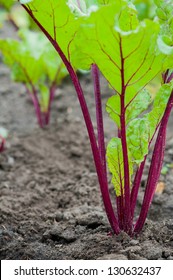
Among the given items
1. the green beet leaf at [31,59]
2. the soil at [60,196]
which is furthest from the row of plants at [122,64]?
the green beet leaf at [31,59]

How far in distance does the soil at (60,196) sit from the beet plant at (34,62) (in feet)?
0.56

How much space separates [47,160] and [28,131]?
0.58m

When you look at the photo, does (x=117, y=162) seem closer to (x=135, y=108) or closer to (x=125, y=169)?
(x=125, y=169)

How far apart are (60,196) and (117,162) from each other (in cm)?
75

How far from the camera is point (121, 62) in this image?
1.63m

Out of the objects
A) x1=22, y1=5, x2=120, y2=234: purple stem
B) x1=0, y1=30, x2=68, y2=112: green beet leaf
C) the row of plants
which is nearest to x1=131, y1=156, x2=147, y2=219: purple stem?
the row of plants

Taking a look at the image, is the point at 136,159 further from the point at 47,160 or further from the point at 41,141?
the point at 41,141

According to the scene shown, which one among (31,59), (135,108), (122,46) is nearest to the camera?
(122,46)

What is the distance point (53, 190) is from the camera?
2633 mm

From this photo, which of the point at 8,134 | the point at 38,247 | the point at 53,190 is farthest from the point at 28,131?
the point at 38,247

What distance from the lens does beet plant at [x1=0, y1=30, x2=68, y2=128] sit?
3.31 m

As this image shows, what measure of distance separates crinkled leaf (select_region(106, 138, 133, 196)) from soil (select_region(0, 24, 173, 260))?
0.60 ft

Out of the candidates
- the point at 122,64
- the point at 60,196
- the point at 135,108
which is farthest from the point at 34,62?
the point at 122,64

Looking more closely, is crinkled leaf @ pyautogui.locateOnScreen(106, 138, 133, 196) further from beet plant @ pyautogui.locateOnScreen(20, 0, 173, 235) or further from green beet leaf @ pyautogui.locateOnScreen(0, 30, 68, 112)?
green beet leaf @ pyautogui.locateOnScreen(0, 30, 68, 112)
